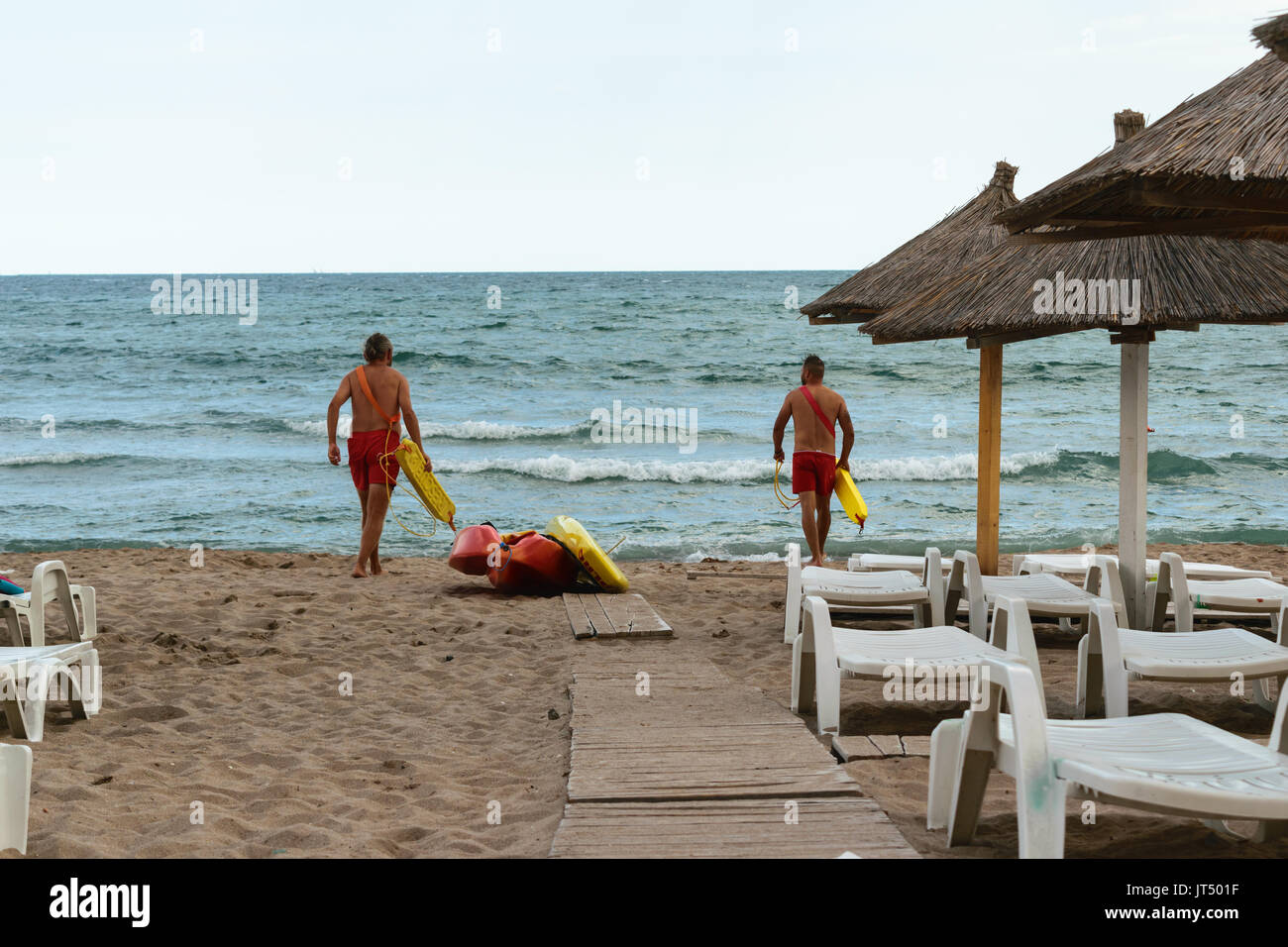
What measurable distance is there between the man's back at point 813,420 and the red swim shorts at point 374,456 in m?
2.83

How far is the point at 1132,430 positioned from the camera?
5.61 m

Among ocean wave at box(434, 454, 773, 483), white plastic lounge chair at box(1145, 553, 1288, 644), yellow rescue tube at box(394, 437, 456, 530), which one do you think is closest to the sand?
white plastic lounge chair at box(1145, 553, 1288, 644)

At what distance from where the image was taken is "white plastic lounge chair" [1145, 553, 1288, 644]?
529 centimetres

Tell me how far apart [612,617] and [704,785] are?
3.22 metres

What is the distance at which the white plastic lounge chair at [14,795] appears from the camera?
2.76m

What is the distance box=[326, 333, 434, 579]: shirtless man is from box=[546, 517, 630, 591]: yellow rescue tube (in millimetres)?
1151

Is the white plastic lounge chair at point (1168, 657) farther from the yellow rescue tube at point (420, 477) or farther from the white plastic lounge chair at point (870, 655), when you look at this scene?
the yellow rescue tube at point (420, 477)

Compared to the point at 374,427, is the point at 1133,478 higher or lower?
lower

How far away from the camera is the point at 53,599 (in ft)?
17.6

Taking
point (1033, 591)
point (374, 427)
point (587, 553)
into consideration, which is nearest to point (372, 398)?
point (374, 427)

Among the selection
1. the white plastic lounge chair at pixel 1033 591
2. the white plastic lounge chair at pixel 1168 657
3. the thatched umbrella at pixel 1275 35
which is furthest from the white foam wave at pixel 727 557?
the thatched umbrella at pixel 1275 35

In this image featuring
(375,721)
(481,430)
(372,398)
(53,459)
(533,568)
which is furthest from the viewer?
(481,430)

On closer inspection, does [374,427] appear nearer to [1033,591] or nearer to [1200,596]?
[1033,591]

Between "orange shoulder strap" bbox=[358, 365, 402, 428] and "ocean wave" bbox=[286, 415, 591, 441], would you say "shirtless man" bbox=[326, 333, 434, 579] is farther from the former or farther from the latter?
"ocean wave" bbox=[286, 415, 591, 441]
